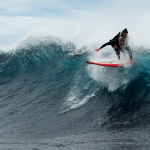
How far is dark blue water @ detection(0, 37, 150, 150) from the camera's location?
8617 mm

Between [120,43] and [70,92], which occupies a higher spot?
[120,43]

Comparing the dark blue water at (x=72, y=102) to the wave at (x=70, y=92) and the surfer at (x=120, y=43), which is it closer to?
the wave at (x=70, y=92)

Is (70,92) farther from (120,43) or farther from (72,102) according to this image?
(120,43)

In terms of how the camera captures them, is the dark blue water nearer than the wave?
Yes

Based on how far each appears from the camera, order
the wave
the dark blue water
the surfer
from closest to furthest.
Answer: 1. the dark blue water
2. the wave
3. the surfer

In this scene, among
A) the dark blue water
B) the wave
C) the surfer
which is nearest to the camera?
the dark blue water

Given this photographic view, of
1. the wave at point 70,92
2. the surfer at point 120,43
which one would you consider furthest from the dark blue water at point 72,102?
the surfer at point 120,43

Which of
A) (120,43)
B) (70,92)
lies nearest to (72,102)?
(70,92)

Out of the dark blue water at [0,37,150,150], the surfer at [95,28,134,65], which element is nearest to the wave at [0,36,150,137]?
the dark blue water at [0,37,150,150]

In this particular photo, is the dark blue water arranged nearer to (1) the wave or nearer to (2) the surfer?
(1) the wave

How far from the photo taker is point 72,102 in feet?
39.4

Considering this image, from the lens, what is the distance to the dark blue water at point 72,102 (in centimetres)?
862

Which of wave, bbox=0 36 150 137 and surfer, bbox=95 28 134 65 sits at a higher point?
surfer, bbox=95 28 134 65

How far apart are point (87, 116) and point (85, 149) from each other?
2.92 metres
